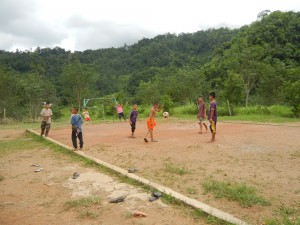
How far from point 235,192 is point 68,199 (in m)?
2.94

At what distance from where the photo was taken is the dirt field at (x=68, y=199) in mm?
4621

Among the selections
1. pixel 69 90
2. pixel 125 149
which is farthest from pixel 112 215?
pixel 69 90

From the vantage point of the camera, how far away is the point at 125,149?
1010cm

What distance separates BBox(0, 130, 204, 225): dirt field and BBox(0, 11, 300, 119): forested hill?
1581 centimetres

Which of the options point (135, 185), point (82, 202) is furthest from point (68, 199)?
point (135, 185)

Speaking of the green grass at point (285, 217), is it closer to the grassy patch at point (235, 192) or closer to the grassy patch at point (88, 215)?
the grassy patch at point (235, 192)

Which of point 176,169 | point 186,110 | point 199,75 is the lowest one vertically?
point 176,169

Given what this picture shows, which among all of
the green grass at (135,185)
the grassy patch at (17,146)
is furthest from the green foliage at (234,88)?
the green grass at (135,185)

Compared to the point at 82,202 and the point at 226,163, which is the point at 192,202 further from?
the point at 226,163

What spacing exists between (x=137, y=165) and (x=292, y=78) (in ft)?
67.9

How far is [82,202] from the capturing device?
527 cm

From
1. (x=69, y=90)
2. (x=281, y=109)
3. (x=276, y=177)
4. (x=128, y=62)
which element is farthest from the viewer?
(x=128, y=62)

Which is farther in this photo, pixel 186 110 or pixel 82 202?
pixel 186 110

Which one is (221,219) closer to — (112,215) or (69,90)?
(112,215)
